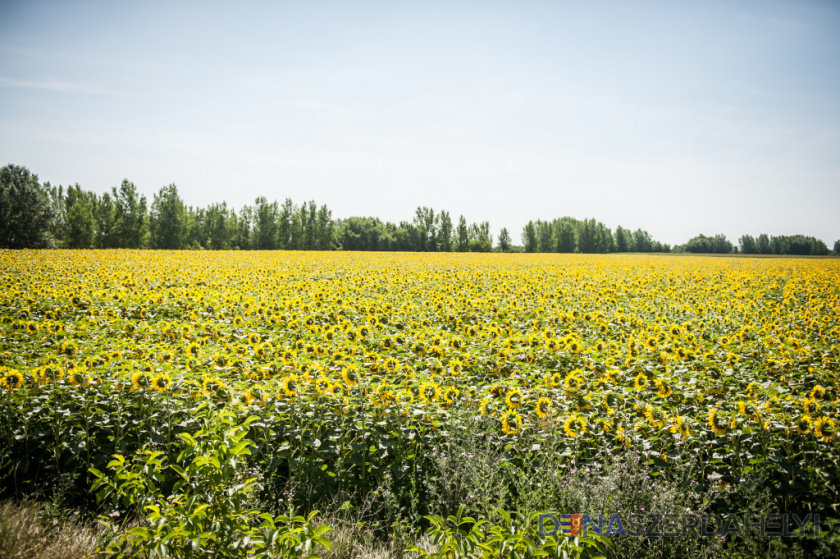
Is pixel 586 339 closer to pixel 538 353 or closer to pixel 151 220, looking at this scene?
pixel 538 353

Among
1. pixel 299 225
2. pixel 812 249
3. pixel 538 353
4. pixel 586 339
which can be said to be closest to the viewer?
pixel 538 353

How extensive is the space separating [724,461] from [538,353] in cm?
300

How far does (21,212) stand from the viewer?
39.0 meters

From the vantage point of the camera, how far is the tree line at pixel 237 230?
Answer: 40.8m

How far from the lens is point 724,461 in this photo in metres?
Result: 3.85

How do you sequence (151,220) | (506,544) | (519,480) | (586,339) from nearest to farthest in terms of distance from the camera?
(506,544), (519,480), (586,339), (151,220)

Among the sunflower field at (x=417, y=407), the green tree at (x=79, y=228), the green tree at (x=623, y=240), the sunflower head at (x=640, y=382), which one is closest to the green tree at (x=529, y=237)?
the green tree at (x=623, y=240)

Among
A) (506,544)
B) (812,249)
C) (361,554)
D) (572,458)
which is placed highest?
(812,249)

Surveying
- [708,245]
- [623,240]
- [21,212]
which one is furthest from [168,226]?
[708,245]

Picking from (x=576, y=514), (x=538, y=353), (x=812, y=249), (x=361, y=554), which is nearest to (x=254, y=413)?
(x=361, y=554)

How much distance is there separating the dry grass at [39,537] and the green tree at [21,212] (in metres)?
48.9

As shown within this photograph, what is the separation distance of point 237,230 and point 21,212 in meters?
33.9

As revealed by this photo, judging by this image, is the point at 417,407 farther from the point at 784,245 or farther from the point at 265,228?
the point at 784,245

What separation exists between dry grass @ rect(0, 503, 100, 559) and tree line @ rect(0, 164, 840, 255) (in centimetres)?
4897
